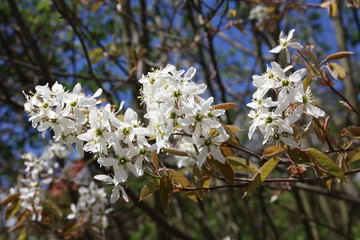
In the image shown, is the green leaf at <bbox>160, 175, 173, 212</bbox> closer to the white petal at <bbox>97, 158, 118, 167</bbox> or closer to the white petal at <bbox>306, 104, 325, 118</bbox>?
the white petal at <bbox>97, 158, 118, 167</bbox>

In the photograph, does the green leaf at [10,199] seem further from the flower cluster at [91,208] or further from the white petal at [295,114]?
the white petal at [295,114]

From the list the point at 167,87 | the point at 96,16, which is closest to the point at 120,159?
the point at 167,87

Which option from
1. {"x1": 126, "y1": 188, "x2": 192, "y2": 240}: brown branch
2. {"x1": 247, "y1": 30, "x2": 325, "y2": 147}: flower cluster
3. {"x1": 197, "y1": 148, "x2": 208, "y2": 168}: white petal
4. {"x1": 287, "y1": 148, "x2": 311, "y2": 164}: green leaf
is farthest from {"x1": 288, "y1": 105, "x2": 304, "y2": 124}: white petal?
{"x1": 126, "y1": 188, "x2": 192, "y2": 240}: brown branch

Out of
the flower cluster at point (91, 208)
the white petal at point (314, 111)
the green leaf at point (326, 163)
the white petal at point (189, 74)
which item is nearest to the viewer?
the green leaf at point (326, 163)

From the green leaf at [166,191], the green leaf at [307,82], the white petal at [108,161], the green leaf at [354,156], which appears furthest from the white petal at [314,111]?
the white petal at [108,161]

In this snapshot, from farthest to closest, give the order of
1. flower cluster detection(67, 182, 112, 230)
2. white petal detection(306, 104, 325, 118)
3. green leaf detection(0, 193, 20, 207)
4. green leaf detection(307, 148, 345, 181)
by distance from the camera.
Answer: flower cluster detection(67, 182, 112, 230), green leaf detection(0, 193, 20, 207), white petal detection(306, 104, 325, 118), green leaf detection(307, 148, 345, 181)
